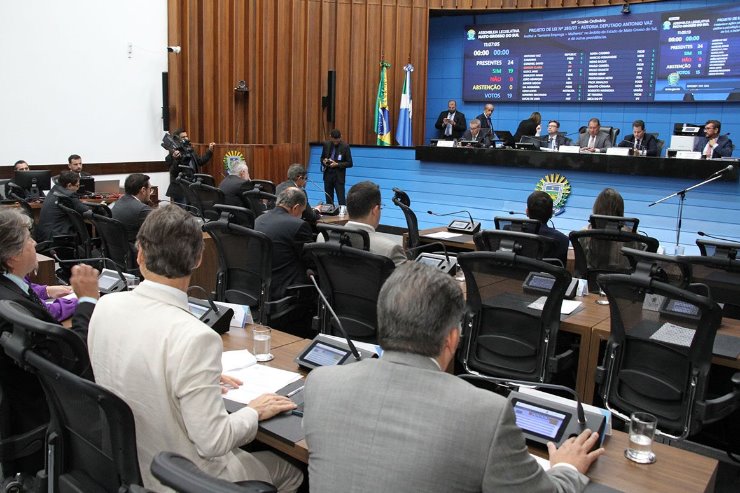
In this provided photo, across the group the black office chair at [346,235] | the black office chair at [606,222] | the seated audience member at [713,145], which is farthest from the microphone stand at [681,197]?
the black office chair at [346,235]

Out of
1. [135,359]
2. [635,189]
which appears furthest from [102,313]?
[635,189]

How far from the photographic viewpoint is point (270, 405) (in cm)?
201

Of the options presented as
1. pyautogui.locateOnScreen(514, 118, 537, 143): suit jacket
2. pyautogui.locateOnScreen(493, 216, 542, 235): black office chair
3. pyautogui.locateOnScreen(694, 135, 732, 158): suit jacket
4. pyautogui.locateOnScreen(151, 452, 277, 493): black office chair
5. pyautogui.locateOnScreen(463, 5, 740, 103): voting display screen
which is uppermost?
pyautogui.locateOnScreen(463, 5, 740, 103): voting display screen

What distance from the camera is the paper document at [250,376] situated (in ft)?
7.09

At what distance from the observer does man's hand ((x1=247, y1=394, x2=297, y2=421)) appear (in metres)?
1.98

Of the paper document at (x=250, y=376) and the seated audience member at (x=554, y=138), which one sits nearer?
the paper document at (x=250, y=376)

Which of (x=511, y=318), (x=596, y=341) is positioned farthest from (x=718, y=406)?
(x=511, y=318)

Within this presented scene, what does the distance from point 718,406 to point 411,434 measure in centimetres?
189

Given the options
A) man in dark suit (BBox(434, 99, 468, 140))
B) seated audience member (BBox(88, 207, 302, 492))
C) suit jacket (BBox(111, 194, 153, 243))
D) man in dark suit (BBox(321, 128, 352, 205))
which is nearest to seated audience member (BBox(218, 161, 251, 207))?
suit jacket (BBox(111, 194, 153, 243))

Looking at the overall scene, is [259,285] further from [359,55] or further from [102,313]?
[359,55]

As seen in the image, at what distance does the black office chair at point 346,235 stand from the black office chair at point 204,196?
10.9ft

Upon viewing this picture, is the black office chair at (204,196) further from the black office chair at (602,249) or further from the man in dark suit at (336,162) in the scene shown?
the black office chair at (602,249)

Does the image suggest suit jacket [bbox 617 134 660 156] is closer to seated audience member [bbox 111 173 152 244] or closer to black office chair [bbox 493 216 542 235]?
black office chair [bbox 493 216 542 235]

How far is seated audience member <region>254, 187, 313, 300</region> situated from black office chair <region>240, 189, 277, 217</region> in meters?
2.06
